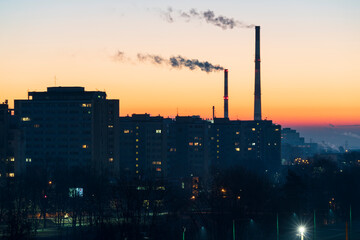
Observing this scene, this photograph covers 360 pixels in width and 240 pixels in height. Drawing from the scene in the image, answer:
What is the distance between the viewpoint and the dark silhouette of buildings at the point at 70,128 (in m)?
164

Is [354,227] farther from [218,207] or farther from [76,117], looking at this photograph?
[76,117]

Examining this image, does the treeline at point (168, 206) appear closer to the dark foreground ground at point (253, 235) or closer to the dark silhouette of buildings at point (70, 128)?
the dark foreground ground at point (253, 235)

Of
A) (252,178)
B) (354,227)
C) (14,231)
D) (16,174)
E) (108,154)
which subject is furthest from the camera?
(108,154)

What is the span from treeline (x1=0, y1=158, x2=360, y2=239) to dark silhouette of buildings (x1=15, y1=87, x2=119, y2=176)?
2674 centimetres

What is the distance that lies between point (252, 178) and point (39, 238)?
34.8 m

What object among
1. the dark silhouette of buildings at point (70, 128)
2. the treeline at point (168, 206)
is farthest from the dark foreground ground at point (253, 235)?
the dark silhouette of buildings at point (70, 128)

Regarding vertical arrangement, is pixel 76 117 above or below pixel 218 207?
above

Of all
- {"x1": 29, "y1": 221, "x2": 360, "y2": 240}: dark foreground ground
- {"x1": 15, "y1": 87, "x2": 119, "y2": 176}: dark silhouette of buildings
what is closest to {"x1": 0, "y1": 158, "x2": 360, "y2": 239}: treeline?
{"x1": 29, "y1": 221, "x2": 360, "y2": 240}: dark foreground ground

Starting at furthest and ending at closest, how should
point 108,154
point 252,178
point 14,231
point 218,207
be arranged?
point 108,154, point 252,178, point 218,207, point 14,231

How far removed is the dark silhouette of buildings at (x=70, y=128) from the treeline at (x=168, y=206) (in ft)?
87.7

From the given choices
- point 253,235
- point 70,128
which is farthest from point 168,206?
point 70,128

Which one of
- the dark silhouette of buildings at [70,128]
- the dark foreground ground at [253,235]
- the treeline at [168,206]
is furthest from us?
the dark silhouette of buildings at [70,128]

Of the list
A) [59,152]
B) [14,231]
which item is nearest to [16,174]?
[59,152]

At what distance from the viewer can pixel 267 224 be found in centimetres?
9212
